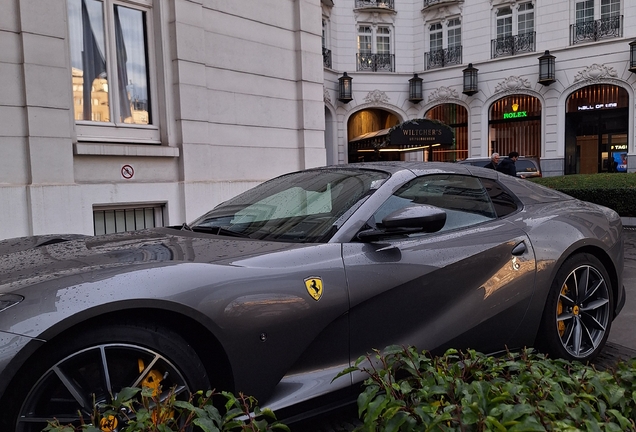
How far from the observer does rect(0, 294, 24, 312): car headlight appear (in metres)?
1.91

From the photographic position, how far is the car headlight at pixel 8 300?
1.91 meters

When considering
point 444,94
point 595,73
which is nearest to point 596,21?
point 595,73

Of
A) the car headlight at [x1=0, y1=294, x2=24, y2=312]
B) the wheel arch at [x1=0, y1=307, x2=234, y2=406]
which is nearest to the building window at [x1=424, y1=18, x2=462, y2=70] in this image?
the wheel arch at [x1=0, y1=307, x2=234, y2=406]

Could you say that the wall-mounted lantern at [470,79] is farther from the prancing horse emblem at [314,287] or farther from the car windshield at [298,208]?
the prancing horse emblem at [314,287]

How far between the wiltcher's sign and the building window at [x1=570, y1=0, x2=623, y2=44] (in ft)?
38.2

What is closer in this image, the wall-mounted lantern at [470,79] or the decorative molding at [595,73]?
the decorative molding at [595,73]

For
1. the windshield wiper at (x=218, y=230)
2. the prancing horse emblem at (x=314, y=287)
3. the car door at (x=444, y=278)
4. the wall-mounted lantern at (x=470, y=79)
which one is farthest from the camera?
the wall-mounted lantern at (x=470, y=79)

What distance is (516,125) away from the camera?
26.3 m

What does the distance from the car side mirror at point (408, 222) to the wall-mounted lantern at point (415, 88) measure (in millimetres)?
25897

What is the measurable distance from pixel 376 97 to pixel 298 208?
995 inches

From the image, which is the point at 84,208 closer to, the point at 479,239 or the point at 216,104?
the point at 216,104

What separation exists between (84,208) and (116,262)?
15.9 ft

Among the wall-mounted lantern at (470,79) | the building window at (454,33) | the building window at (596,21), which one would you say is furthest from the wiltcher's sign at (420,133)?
the building window at (454,33)

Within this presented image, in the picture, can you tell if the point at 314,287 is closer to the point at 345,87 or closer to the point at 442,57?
the point at 345,87
